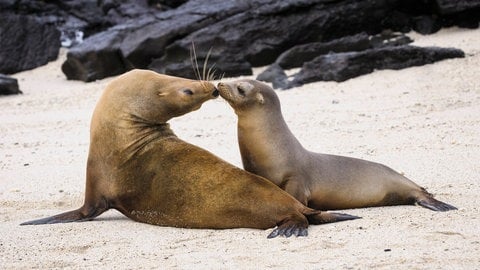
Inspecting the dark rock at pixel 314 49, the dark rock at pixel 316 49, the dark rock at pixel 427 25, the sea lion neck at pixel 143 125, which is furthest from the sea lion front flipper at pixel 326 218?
the dark rock at pixel 427 25

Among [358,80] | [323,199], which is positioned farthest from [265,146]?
[358,80]

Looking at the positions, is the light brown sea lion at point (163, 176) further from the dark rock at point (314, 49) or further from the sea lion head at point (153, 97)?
the dark rock at point (314, 49)

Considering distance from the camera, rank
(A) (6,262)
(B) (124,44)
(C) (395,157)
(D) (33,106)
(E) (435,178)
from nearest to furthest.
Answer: (A) (6,262), (E) (435,178), (C) (395,157), (D) (33,106), (B) (124,44)

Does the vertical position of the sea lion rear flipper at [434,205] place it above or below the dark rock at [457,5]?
above

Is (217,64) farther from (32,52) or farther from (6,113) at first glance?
(32,52)

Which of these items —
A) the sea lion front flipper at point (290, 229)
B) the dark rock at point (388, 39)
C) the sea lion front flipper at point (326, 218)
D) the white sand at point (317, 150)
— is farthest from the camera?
the dark rock at point (388, 39)

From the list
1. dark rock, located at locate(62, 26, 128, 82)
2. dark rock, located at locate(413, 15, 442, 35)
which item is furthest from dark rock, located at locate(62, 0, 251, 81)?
dark rock, located at locate(413, 15, 442, 35)

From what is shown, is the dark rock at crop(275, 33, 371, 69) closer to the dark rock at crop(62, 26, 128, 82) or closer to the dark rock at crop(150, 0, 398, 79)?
the dark rock at crop(150, 0, 398, 79)

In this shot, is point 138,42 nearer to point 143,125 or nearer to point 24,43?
point 24,43

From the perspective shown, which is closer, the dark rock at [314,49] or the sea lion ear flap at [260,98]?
the sea lion ear flap at [260,98]

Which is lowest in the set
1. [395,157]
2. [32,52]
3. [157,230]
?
[32,52]

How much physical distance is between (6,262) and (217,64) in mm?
7610

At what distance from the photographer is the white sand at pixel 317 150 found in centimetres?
398

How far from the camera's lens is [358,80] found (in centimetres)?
990
